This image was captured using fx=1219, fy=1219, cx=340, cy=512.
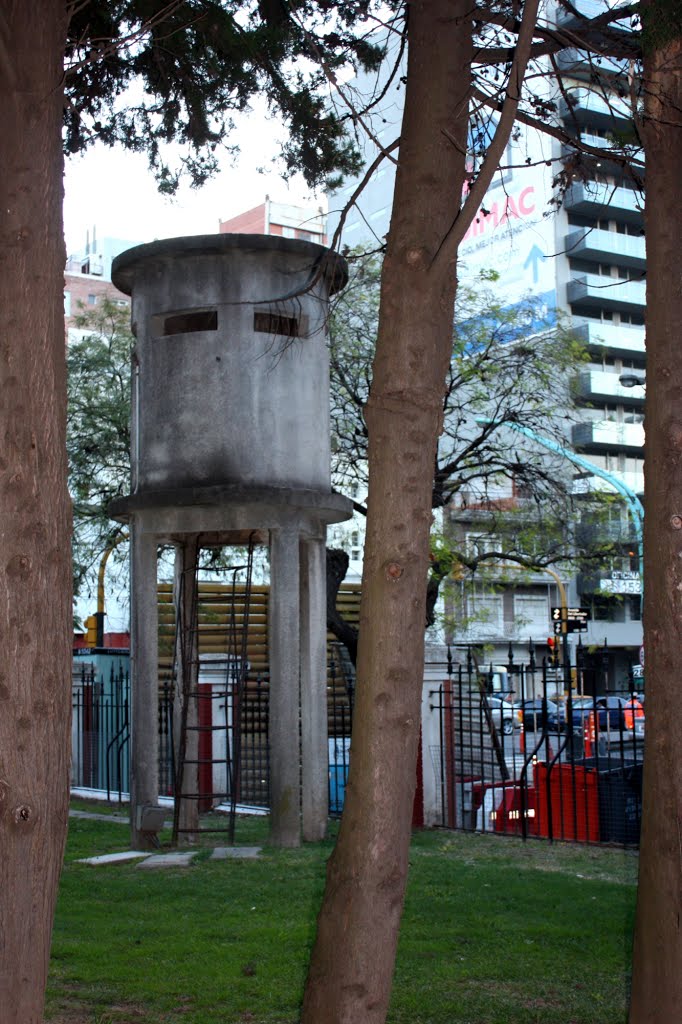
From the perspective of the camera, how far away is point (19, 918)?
4.28 meters

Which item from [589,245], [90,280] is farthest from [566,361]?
[90,280]

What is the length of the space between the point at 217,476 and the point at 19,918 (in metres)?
8.42

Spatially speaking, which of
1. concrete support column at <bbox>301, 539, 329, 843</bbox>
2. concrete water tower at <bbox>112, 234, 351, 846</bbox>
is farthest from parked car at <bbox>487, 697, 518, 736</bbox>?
concrete water tower at <bbox>112, 234, 351, 846</bbox>

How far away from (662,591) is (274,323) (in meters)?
8.66

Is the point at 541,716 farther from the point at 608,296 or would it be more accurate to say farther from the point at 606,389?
the point at 608,296

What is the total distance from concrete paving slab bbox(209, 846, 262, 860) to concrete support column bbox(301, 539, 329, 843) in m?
0.97

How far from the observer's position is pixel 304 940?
7730 mm

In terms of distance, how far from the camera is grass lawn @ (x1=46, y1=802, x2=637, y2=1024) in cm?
634

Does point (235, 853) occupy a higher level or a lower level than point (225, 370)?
lower

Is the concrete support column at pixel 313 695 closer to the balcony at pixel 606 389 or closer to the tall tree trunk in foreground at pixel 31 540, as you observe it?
the tall tree trunk in foreground at pixel 31 540

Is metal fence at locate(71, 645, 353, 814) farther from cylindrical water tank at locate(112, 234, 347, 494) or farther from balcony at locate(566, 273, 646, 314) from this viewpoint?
balcony at locate(566, 273, 646, 314)

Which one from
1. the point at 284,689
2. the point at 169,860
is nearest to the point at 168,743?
the point at 284,689

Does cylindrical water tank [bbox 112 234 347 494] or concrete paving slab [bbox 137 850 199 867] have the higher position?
cylindrical water tank [bbox 112 234 347 494]

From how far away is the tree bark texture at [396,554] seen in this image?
4.61 m
